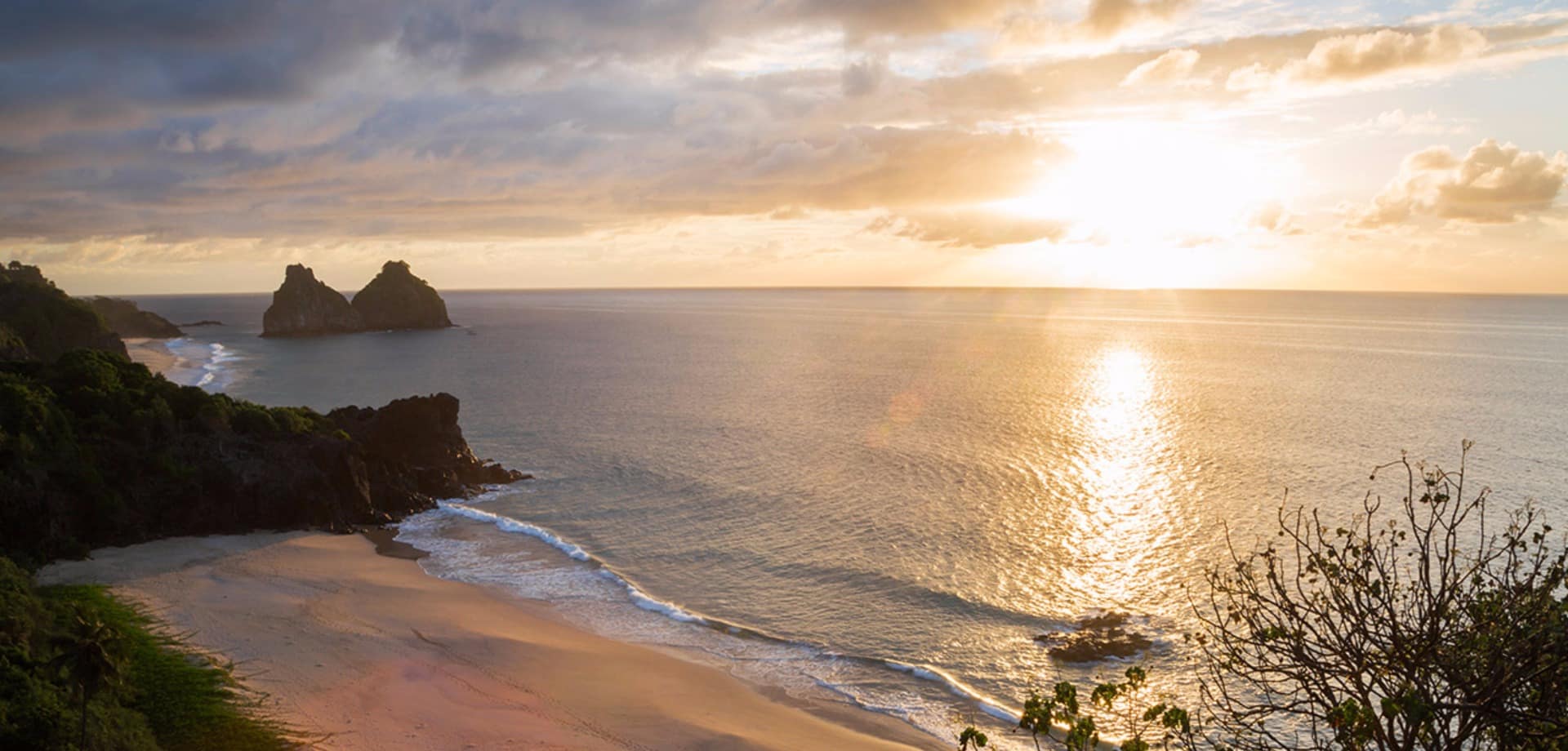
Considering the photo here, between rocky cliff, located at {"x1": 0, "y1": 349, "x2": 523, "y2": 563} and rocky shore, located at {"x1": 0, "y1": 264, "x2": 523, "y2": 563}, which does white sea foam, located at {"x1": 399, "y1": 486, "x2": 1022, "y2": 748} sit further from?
rocky shore, located at {"x1": 0, "y1": 264, "x2": 523, "y2": 563}

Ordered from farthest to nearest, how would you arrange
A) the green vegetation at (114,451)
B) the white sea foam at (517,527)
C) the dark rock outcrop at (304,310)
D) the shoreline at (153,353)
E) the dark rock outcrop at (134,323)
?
the dark rock outcrop at (304,310) → the dark rock outcrop at (134,323) → the shoreline at (153,353) → the white sea foam at (517,527) → the green vegetation at (114,451)

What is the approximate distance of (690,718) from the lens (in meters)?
27.8

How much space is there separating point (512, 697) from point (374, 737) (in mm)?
4601

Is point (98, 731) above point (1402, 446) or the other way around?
the other way around

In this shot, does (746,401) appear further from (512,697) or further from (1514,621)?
(1514,621)

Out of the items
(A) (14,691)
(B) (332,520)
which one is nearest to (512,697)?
(A) (14,691)

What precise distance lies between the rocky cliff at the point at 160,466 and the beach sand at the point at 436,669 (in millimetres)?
2486

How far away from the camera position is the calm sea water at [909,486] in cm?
3522

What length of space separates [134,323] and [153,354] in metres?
57.0

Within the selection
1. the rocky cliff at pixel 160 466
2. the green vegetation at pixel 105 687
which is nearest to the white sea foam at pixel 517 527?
the rocky cliff at pixel 160 466

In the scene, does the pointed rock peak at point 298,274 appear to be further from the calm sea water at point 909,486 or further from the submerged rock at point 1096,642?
the submerged rock at point 1096,642

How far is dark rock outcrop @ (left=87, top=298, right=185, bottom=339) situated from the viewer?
180 m

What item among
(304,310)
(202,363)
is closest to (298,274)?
(304,310)

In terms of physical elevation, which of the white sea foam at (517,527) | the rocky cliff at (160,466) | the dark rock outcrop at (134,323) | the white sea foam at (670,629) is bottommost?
the white sea foam at (670,629)
